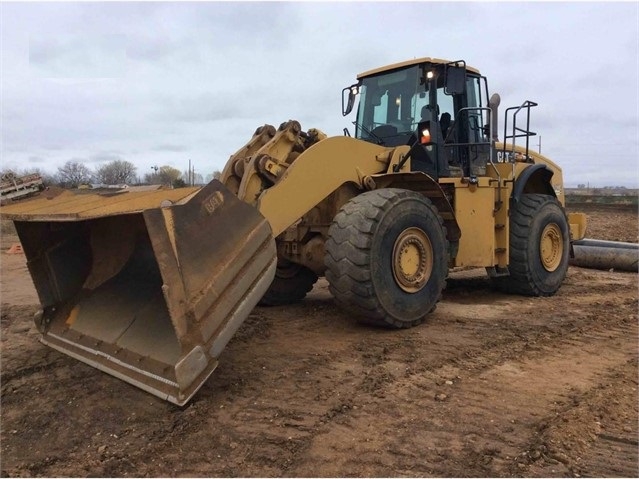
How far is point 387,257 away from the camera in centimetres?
511

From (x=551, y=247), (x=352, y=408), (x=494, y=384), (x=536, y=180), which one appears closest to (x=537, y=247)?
(x=551, y=247)

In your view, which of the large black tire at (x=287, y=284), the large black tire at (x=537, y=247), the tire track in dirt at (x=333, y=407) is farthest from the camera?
the large black tire at (x=537, y=247)

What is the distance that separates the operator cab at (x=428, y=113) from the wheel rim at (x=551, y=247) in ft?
4.88

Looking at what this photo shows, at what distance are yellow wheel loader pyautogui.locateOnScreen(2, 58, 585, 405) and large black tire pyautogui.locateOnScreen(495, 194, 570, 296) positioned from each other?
25mm

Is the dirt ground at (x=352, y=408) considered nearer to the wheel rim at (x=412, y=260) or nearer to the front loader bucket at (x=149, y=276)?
the front loader bucket at (x=149, y=276)

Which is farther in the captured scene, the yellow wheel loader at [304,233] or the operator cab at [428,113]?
the operator cab at [428,113]

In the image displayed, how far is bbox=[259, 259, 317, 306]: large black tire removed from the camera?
6617mm

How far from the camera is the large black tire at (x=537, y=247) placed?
7250mm

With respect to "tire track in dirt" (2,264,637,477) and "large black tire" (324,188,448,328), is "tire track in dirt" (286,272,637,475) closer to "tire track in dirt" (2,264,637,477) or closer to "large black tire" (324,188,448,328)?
"tire track in dirt" (2,264,637,477)

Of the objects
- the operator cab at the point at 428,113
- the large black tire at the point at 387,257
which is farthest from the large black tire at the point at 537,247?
the large black tire at the point at 387,257

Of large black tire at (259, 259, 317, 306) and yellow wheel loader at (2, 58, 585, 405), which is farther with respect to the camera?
large black tire at (259, 259, 317, 306)

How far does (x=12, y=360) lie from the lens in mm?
4570

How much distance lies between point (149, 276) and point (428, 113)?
3803 mm

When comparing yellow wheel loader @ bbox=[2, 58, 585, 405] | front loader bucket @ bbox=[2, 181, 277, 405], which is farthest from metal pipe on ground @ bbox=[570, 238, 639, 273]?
front loader bucket @ bbox=[2, 181, 277, 405]
